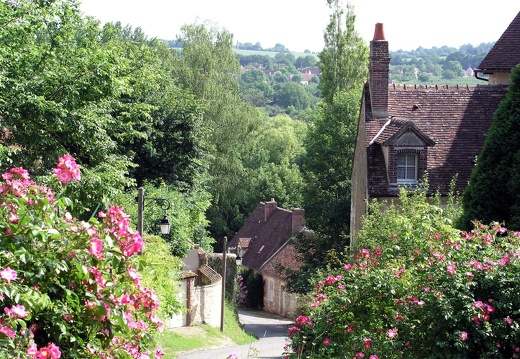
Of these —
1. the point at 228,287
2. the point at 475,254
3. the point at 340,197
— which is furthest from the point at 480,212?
the point at 228,287

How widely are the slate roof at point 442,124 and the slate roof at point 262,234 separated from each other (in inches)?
1096

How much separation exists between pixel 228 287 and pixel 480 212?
29.1 metres

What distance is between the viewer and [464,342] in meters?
9.33

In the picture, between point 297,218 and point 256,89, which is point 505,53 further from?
point 256,89

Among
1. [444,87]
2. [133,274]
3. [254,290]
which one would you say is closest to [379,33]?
[444,87]

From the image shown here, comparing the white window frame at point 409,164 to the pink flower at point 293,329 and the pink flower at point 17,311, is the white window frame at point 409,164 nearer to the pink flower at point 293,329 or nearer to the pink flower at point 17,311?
the pink flower at point 293,329

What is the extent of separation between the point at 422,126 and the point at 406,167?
1.97m

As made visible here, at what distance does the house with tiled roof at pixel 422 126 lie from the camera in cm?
2727

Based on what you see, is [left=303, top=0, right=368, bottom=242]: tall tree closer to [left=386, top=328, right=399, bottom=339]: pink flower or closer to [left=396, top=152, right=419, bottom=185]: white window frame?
[left=396, top=152, right=419, bottom=185]: white window frame

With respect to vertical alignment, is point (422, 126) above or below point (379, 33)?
below

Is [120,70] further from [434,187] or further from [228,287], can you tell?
[228,287]

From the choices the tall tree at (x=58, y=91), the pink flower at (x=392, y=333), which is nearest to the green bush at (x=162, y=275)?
the tall tree at (x=58, y=91)

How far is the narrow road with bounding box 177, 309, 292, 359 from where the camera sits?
28.3 meters

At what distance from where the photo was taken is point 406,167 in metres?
27.4
